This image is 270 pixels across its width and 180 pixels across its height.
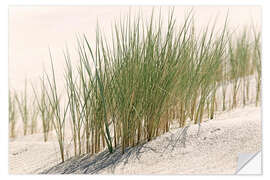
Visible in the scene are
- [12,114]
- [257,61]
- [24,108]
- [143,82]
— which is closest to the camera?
[143,82]

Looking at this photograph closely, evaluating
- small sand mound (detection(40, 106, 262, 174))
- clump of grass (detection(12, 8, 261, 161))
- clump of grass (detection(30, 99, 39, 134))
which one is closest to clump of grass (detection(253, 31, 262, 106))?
clump of grass (detection(12, 8, 261, 161))

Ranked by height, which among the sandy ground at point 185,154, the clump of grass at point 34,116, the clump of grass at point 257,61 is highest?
the clump of grass at point 257,61

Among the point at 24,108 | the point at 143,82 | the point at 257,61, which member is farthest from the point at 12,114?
the point at 257,61

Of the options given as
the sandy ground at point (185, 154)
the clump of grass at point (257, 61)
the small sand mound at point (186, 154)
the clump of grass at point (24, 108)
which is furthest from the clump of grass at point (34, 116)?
the clump of grass at point (257, 61)

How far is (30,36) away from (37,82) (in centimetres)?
59

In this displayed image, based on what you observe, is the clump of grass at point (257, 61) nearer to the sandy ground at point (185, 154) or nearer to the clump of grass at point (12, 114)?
the sandy ground at point (185, 154)

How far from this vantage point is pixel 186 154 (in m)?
2.63

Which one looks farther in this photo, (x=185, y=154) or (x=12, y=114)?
(x=12, y=114)

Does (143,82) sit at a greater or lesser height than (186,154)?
greater

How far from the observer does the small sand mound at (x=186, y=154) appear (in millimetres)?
2609

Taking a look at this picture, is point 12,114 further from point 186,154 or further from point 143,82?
point 186,154

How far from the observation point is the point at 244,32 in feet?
11.0

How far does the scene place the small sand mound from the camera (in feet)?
8.56

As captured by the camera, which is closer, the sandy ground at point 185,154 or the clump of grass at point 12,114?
the sandy ground at point 185,154
